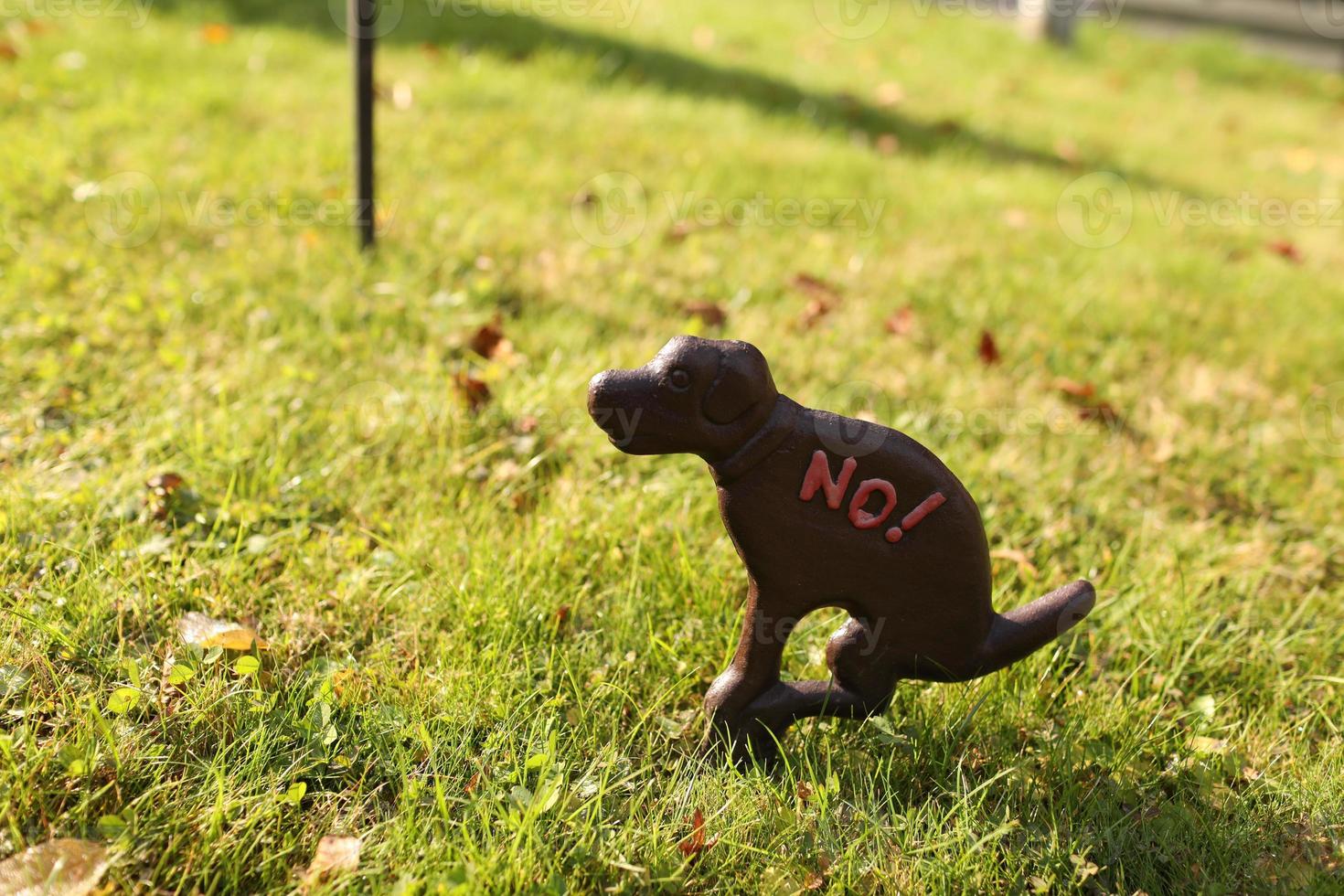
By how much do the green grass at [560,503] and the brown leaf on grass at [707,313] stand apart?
0.17 ft

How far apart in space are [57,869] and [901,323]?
2.70 m

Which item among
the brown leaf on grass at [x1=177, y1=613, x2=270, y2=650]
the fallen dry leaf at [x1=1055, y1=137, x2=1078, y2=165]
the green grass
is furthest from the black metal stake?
the fallen dry leaf at [x1=1055, y1=137, x2=1078, y2=165]

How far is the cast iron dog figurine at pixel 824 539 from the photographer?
4.77ft

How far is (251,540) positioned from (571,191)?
7.67ft

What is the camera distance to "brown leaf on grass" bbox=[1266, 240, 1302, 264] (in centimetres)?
437

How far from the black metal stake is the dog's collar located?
220cm

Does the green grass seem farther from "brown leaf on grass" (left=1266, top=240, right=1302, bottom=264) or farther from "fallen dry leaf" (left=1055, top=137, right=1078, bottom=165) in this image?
"fallen dry leaf" (left=1055, top=137, right=1078, bottom=165)

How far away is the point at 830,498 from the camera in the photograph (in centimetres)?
150

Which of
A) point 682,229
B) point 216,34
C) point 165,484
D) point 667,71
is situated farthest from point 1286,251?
point 216,34

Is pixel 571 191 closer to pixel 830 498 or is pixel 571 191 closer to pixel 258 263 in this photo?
pixel 258 263

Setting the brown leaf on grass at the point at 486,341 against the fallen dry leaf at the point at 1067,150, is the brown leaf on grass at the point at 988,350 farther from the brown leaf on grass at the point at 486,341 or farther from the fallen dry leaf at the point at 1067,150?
the fallen dry leaf at the point at 1067,150

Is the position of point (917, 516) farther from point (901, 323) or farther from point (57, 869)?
point (901, 323)

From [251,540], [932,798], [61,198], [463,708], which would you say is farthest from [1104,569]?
[61,198]

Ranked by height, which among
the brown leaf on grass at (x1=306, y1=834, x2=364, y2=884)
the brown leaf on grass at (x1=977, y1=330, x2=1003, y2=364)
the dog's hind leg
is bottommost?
the brown leaf on grass at (x1=306, y1=834, x2=364, y2=884)
